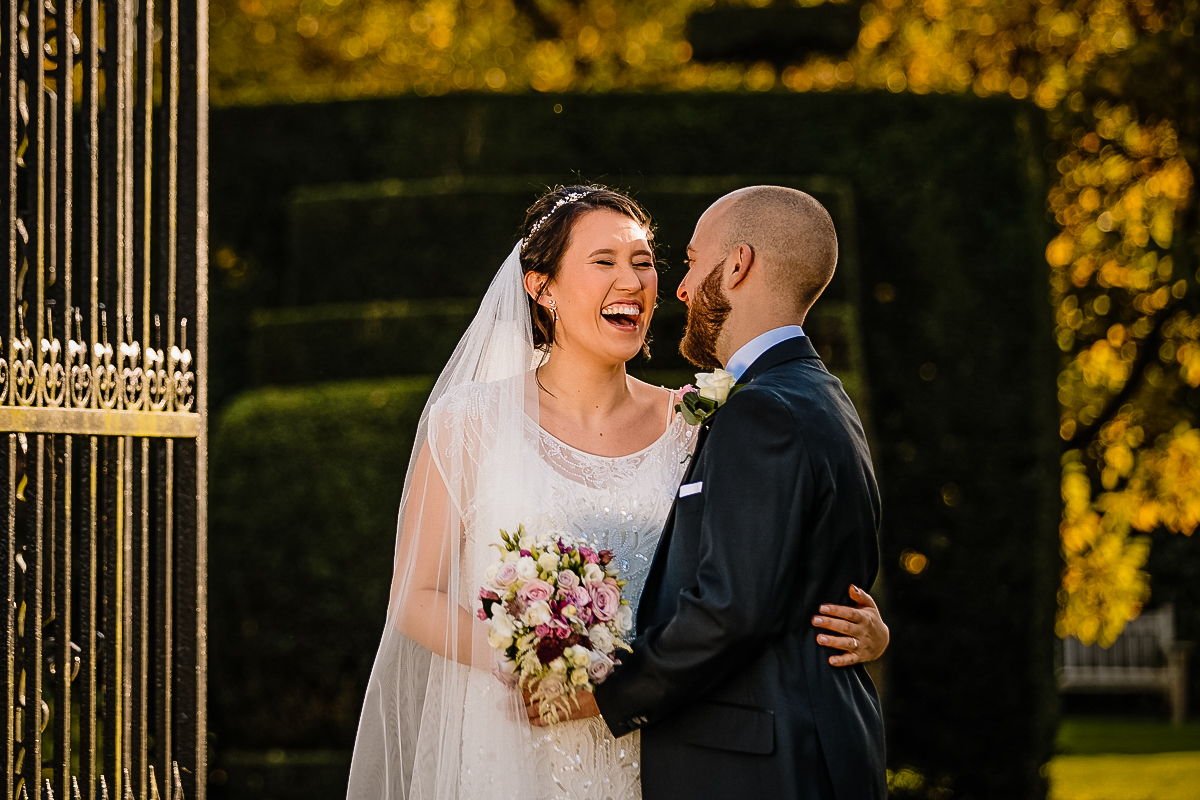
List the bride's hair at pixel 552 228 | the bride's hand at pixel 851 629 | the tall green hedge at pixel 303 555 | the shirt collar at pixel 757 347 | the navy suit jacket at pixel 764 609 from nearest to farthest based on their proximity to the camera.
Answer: the navy suit jacket at pixel 764 609 → the bride's hand at pixel 851 629 → the shirt collar at pixel 757 347 → the bride's hair at pixel 552 228 → the tall green hedge at pixel 303 555

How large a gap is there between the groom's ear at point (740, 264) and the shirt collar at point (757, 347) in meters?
0.15

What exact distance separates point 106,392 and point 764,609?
6.09ft

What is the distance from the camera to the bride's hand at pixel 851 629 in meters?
3.03

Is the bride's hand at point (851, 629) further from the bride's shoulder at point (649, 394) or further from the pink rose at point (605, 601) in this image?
the bride's shoulder at point (649, 394)

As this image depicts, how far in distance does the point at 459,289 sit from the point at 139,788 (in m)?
6.09

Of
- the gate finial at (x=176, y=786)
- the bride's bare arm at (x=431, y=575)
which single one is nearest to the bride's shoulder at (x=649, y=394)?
the bride's bare arm at (x=431, y=575)

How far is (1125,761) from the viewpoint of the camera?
14719 mm

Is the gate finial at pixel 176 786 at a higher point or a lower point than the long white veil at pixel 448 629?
lower

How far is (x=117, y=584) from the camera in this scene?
11.8ft

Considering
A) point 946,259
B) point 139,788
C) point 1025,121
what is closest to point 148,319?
point 139,788

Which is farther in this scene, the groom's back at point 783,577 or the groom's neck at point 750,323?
the groom's neck at point 750,323

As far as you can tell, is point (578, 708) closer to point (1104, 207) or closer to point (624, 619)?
point (624, 619)

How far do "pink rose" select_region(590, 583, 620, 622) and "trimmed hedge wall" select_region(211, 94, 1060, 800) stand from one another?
18.0 ft

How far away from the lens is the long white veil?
3.67 meters
